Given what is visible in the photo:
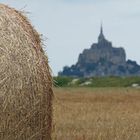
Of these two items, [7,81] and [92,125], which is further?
[92,125]

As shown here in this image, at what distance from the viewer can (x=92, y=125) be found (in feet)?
58.3

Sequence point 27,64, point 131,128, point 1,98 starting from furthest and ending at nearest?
point 131,128, point 27,64, point 1,98

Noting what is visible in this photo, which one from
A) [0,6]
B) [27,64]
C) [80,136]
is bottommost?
[80,136]

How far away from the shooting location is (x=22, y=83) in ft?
34.9

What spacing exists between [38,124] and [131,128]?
6335mm

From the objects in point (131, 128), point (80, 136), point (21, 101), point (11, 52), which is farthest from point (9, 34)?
→ point (131, 128)

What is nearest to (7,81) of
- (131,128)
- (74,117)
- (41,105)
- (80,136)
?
(41,105)

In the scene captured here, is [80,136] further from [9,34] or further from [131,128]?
[9,34]

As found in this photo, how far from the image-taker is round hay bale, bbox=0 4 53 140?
34.1 ft

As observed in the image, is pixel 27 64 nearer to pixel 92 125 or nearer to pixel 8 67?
pixel 8 67

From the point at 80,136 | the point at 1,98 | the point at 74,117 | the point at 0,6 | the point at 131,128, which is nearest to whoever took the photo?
the point at 1,98

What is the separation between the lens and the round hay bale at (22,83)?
34.1 feet

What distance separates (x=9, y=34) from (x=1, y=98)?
4.60 feet

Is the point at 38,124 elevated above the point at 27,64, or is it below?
below
